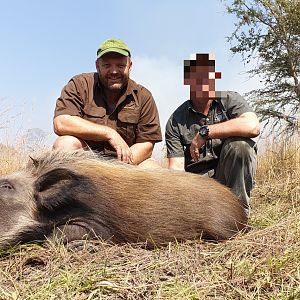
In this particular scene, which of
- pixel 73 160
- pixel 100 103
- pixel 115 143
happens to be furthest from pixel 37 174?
pixel 100 103

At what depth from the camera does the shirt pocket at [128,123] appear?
501 cm

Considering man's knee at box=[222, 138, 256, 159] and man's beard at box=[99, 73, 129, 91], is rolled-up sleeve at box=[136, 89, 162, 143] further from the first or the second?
man's knee at box=[222, 138, 256, 159]

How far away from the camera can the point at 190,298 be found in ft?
7.70

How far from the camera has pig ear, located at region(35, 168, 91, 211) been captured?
3.38 meters

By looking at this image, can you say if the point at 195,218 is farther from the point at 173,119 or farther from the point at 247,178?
the point at 173,119

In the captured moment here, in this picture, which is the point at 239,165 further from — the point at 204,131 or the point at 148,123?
the point at 148,123

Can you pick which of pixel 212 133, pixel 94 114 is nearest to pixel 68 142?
pixel 94 114

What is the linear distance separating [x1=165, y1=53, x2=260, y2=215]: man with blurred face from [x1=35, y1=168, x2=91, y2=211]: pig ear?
4.69 feet

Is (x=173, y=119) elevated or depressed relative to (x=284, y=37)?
depressed

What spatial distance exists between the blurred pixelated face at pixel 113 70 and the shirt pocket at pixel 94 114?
0.22 metres

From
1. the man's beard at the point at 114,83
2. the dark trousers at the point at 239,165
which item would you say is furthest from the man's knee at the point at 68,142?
the dark trousers at the point at 239,165

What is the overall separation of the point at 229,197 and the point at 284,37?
652 inches

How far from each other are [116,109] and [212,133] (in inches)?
40.6

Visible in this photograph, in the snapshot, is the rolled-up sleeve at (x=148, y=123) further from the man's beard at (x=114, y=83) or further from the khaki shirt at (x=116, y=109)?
the man's beard at (x=114, y=83)
